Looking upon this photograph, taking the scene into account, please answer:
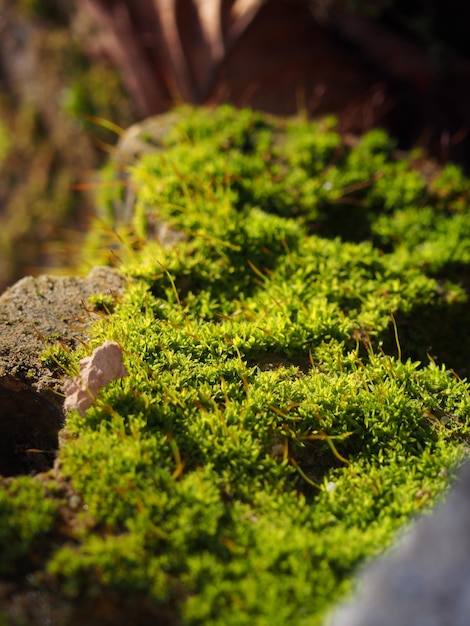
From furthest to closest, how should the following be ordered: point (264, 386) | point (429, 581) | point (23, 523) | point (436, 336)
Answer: point (436, 336) < point (264, 386) < point (23, 523) < point (429, 581)

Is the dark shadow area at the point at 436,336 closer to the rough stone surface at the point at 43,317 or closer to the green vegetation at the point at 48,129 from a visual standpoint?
the rough stone surface at the point at 43,317

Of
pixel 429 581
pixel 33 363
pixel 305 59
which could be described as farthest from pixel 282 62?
pixel 429 581

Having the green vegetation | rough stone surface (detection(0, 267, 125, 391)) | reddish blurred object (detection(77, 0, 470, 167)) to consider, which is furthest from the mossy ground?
the green vegetation

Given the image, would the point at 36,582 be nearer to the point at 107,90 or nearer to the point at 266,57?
the point at 266,57

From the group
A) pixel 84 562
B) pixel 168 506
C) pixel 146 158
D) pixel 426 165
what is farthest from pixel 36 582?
pixel 426 165

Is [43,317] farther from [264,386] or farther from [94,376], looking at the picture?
[264,386]

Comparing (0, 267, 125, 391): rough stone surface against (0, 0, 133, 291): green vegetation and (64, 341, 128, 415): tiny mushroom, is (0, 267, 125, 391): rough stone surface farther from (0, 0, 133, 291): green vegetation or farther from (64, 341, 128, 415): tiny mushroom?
(0, 0, 133, 291): green vegetation

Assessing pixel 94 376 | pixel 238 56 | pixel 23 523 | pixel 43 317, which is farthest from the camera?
pixel 238 56
